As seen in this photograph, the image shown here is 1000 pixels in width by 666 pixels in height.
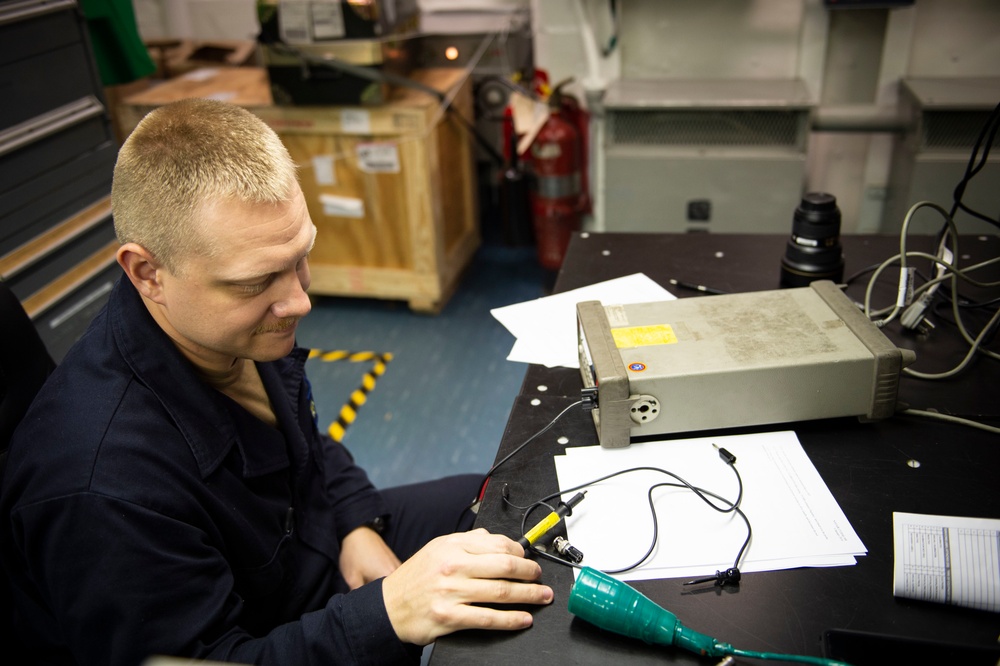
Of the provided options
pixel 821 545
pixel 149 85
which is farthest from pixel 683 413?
pixel 149 85

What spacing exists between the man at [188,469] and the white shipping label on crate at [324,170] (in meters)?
1.76

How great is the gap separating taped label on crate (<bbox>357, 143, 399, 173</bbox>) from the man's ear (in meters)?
1.79

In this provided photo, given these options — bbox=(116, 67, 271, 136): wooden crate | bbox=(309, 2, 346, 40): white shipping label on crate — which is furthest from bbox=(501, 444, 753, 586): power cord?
bbox=(116, 67, 271, 136): wooden crate

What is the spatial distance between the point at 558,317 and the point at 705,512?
51 centimetres

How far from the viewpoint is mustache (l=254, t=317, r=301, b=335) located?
0.94m

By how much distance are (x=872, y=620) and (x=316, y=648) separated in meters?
0.59

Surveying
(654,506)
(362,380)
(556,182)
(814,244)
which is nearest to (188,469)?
(654,506)

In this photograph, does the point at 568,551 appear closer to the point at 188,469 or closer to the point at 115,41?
the point at 188,469

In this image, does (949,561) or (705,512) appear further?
(705,512)

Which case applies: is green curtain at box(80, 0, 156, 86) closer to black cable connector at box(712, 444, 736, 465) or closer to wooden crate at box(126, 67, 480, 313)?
wooden crate at box(126, 67, 480, 313)

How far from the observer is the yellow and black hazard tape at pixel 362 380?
232 centimetres

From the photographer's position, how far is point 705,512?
0.91m

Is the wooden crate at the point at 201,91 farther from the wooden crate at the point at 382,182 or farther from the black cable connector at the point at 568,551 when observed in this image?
the black cable connector at the point at 568,551

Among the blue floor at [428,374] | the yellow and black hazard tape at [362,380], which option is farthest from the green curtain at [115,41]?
the yellow and black hazard tape at [362,380]
